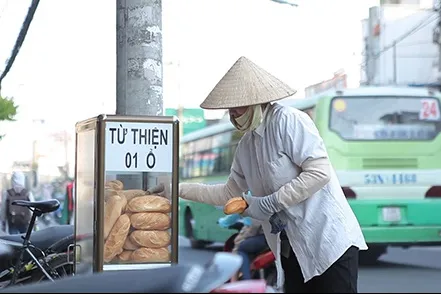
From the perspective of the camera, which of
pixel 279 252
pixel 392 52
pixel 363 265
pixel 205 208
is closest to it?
pixel 279 252

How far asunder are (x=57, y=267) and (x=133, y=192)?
6.62 feet

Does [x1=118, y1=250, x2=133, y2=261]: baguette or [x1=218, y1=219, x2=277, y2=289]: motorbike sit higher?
[x1=118, y1=250, x2=133, y2=261]: baguette

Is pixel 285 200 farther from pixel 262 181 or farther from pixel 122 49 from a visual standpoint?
pixel 122 49

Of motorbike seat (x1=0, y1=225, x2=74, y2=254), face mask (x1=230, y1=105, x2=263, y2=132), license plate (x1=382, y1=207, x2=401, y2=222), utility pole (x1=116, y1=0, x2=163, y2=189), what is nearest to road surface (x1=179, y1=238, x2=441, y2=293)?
license plate (x1=382, y1=207, x2=401, y2=222)

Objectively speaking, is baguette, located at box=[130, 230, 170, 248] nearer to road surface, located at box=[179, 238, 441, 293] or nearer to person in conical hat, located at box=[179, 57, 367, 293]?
person in conical hat, located at box=[179, 57, 367, 293]

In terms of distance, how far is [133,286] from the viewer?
241 centimetres

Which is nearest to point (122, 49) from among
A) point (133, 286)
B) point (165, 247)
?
point (165, 247)

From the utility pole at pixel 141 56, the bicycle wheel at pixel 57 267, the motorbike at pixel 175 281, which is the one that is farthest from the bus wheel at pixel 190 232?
the motorbike at pixel 175 281

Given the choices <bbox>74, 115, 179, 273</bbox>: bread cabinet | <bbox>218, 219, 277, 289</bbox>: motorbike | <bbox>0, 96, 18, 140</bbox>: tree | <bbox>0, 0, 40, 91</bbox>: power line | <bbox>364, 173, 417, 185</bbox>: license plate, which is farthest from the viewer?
<bbox>0, 96, 18, 140</bbox>: tree

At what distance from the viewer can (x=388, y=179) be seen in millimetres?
12750

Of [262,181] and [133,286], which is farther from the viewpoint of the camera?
[262,181]

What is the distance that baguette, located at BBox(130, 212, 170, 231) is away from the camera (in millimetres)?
4727

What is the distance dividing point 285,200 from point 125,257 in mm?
1197

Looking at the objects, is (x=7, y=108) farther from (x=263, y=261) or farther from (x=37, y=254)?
(x=37, y=254)
